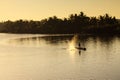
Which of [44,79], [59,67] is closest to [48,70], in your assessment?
[59,67]

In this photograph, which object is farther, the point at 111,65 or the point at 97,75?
the point at 111,65

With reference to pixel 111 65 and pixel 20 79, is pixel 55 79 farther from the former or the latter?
pixel 111 65

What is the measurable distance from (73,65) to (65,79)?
17333 millimetres

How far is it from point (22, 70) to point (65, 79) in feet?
45.8

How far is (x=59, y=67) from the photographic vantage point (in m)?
73.8

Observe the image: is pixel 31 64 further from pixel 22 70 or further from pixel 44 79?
pixel 44 79

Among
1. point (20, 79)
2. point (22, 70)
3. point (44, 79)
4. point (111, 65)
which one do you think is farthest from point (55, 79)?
point (111, 65)

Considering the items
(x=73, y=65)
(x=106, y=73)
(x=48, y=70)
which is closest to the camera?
(x=106, y=73)

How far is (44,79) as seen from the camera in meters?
60.9

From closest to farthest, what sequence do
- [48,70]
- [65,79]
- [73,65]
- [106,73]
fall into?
[65,79] → [106,73] → [48,70] → [73,65]

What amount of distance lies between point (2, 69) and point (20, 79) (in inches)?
507

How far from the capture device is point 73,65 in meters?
76.9

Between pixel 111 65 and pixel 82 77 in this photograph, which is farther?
pixel 111 65

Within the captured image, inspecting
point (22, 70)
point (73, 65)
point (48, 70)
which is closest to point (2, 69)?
point (22, 70)
